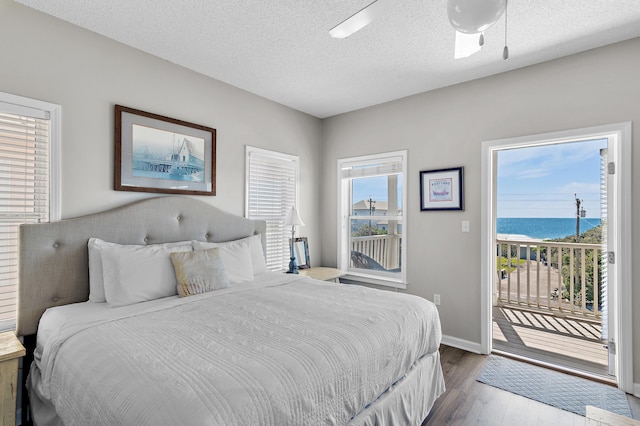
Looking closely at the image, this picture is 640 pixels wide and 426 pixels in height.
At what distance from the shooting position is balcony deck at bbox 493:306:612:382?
9.66 feet

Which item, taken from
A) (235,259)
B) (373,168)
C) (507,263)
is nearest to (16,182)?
(235,259)

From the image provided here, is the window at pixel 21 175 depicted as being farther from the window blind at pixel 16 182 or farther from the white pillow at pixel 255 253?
the white pillow at pixel 255 253

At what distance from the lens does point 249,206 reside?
11.6ft

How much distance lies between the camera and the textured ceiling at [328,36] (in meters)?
2.08

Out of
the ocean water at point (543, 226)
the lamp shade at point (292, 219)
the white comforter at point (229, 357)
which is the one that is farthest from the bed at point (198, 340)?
the ocean water at point (543, 226)

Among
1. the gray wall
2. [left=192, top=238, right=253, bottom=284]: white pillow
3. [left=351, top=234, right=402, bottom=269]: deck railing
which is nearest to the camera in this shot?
the gray wall

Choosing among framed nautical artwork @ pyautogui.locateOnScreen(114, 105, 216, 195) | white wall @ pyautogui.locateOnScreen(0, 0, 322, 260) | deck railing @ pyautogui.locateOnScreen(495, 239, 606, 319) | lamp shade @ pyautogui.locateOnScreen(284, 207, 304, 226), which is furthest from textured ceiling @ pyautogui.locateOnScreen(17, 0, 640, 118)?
deck railing @ pyautogui.locateOnScreen(495, 239, 606, 319)

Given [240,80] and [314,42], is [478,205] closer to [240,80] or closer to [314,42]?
[314,42]

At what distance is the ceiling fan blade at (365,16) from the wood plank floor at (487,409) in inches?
94.0

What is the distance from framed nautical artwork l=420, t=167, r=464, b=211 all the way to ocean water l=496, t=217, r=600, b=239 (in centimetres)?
155

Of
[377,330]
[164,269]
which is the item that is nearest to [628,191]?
[377,330]

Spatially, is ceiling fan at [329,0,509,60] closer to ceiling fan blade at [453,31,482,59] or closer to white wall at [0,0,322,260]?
ceiling fan blade at [453,31,482,59]

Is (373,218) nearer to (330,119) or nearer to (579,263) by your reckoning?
(330,119)

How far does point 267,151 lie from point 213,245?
1.42 meters
